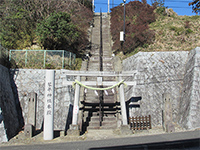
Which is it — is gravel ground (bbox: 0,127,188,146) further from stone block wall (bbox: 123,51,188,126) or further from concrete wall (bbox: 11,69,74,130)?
concrete wall (bbox: 11,69,74,130)

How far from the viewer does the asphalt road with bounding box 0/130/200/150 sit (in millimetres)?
6332

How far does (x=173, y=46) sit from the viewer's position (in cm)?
1617

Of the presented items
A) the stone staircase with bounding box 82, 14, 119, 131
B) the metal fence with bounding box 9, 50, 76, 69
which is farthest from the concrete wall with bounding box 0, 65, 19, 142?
the stone staircase with bounding box 82, 14, 119, 131

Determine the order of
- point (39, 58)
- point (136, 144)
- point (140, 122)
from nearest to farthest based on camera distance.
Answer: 1. point (136, 144)
2. point (140, 122)
3. point (39, 58)

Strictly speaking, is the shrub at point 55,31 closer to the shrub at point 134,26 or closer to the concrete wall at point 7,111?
the concrete wall at point 7,111

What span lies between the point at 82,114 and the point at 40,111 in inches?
102

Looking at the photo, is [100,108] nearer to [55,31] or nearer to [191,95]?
[191,95]

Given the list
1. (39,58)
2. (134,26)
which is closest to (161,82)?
(39,58)

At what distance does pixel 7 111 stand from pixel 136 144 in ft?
21.9

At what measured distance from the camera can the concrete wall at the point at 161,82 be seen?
1062 cm

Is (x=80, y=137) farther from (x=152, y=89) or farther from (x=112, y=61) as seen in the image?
(x=112, y=61)

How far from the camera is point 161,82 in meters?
11.6

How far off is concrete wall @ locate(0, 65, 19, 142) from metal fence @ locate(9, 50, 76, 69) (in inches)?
58.3

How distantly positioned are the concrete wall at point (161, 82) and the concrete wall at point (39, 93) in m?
4.04
